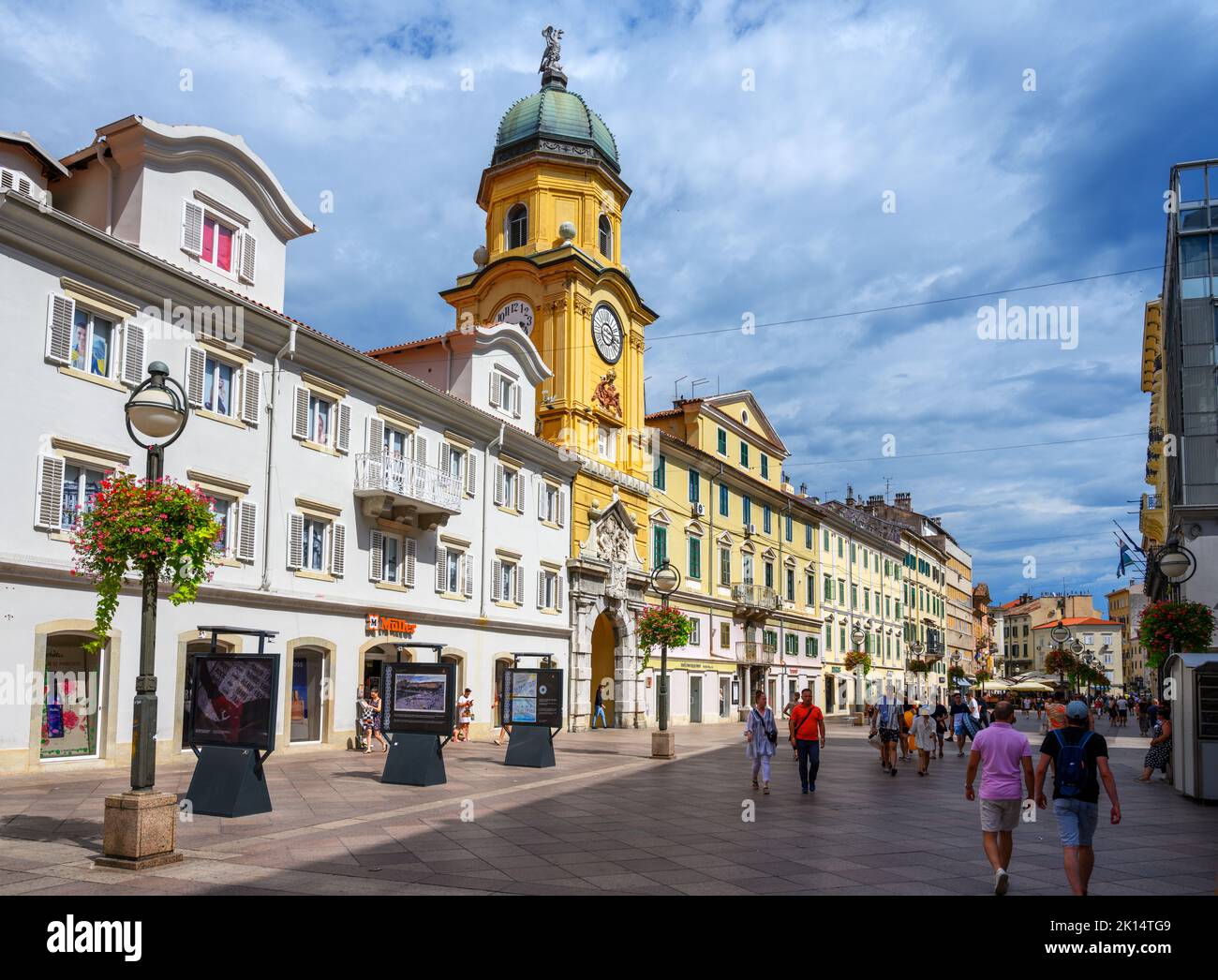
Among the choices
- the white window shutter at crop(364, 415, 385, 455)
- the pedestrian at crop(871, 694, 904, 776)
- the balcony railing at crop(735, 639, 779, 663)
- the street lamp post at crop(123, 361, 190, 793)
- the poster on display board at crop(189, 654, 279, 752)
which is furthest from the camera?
the balcony railing at crop(735, 639, 779, 663)

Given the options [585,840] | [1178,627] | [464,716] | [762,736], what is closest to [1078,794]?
[585,840]

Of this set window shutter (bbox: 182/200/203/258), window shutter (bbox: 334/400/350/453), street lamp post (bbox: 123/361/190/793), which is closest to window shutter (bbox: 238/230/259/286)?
window shutter (bbox: 182/200/203/258)

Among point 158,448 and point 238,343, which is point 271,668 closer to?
point 158,448

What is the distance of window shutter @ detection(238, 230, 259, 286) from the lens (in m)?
24.5

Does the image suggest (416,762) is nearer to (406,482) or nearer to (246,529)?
(246,529)

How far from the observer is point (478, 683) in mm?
31594

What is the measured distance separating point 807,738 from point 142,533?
11.1 meters

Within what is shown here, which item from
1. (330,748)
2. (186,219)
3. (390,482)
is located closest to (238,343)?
(186,219)

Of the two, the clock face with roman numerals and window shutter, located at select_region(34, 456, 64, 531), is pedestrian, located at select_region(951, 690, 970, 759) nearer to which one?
the clock face with roman numerals

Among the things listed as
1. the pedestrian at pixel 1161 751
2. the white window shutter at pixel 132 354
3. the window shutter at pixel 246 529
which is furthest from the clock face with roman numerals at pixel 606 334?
the pedestrian at pixel 1161 751

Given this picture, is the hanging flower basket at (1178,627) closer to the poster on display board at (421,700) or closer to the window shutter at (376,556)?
the poster on display board at (421,700)

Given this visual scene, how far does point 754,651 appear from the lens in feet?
165

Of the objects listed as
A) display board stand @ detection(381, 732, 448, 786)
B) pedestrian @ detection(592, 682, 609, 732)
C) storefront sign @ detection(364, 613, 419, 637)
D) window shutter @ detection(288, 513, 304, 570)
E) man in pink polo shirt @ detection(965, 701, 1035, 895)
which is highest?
window shutter @ detection(288, 513, 304, 570)

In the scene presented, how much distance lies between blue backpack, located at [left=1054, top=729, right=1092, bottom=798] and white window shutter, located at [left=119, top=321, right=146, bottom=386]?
59.3 feet
